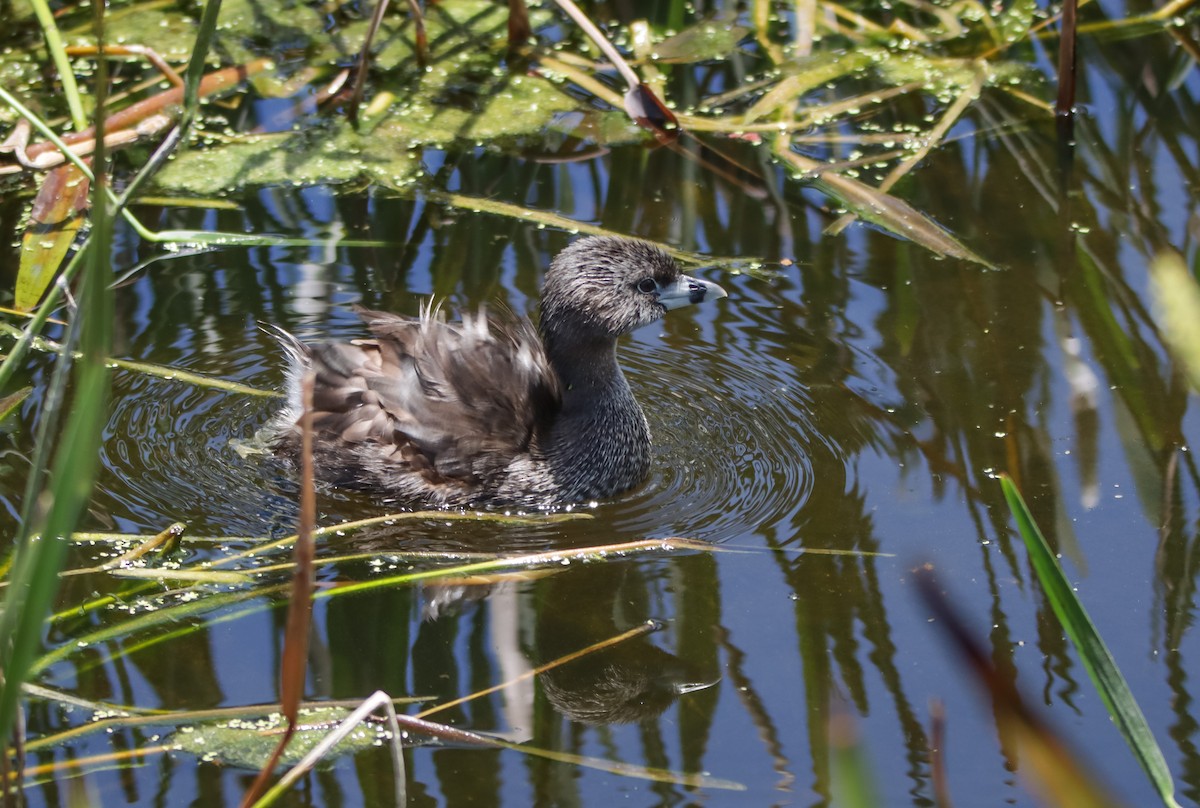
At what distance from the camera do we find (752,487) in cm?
483

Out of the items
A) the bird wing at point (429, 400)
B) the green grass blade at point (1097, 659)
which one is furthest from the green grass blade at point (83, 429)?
the bird wing at point (429, 400)

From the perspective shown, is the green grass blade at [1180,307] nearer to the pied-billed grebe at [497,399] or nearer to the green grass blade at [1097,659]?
the green grass blade at [1097,659]

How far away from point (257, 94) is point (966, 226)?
339 cm

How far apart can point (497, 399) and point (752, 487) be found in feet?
2.94

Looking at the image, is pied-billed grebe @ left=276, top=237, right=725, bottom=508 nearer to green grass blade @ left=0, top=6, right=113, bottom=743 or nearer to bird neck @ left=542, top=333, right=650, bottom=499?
bird neck @ left=542, top=333, right=650, bottom=499

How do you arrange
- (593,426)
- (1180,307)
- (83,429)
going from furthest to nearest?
1. (593,426)
2. (83,429)
3. (1180,307)

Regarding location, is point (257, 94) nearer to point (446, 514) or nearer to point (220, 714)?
point (446, 514)

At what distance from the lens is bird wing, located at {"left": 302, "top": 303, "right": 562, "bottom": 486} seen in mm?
4805

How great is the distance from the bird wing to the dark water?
24 centimetres

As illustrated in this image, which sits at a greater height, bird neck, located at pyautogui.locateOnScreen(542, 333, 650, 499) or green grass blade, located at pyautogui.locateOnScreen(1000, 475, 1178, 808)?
bird neck, located at pyautogui.locateOnScreen(542, 333, 650, 499)

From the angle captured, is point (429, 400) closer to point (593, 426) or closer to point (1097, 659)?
point (593, 426)

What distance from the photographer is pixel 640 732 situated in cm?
368

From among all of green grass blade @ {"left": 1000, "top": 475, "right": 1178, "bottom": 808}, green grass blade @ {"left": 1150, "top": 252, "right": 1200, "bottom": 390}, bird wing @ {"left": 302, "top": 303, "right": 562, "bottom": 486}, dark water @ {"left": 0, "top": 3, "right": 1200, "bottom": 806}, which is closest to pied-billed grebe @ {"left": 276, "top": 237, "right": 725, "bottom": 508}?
bird wing @ {"left": 302, "top": 303, "right": 562, "bottom": 486}

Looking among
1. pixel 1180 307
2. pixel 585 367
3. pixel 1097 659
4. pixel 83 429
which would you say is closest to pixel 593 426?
pixel 585 367
